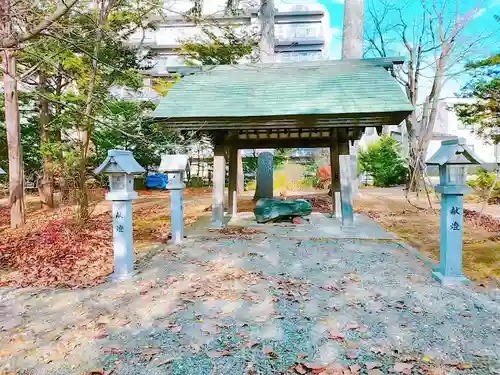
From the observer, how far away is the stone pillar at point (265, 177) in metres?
12.3

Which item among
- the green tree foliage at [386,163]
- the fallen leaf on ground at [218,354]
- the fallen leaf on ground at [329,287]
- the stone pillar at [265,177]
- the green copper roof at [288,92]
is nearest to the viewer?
the fallen leaf on ground at [218,354]

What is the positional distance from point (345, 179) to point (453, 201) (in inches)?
114

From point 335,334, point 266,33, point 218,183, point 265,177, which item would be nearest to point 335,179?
point 218,183

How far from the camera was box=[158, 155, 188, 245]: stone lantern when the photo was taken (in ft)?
20.5

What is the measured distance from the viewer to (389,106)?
620 cm

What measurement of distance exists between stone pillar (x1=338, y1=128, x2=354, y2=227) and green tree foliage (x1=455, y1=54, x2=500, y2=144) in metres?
8.16

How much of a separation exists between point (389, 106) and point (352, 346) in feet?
15.8

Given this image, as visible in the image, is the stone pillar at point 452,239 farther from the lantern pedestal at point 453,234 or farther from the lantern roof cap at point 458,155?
the lantern roof cap at point 458,155

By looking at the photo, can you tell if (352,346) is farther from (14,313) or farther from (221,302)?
(14,313)

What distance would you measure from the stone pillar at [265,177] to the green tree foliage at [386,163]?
38.9 feet

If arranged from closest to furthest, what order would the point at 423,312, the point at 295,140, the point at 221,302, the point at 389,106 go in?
the point at 423,312, the point at 221,302, the point at 389,106, the point at 295,140

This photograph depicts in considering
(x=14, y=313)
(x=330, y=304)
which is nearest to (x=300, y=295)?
(x=330, y=304)

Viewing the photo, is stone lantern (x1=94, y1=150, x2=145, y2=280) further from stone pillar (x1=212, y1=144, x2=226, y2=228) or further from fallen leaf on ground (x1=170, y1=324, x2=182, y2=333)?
stone pillar (x1=212, y1=144, x2=226, y2=228)

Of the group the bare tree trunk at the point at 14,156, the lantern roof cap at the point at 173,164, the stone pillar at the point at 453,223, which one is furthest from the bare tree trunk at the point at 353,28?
the bare tree trunk at the point at 14,156
